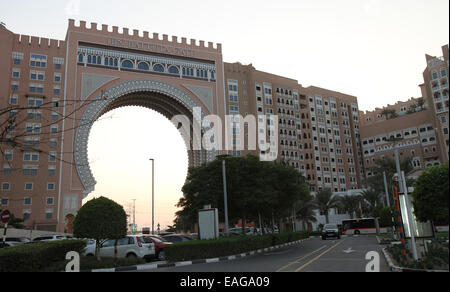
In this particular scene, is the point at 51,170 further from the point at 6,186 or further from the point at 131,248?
the point at 131,248

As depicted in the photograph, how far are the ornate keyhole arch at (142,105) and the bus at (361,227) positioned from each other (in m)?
22.3

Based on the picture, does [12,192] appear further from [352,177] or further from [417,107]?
[417,107]

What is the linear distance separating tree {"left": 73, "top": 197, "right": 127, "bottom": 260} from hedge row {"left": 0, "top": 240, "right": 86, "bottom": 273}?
1.14 metres

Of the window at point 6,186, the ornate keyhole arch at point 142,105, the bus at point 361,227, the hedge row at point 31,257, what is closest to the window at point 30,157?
the window at point 6,186

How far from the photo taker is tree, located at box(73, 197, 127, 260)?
1753cm

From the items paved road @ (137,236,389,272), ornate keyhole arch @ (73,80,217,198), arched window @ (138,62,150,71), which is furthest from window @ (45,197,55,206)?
paved road @ (137,236,389,272)

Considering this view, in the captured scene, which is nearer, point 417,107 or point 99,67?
point 99,67

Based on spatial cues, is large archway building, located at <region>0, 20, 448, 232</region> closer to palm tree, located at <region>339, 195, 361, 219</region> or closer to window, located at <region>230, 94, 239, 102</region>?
window, located at <region>230, 94, 239, 102</region>

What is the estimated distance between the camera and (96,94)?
52594mm

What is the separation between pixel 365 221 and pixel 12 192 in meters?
47.7

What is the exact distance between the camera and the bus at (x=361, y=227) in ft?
175
